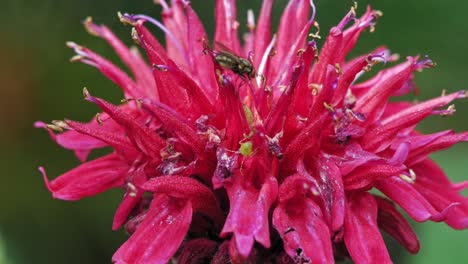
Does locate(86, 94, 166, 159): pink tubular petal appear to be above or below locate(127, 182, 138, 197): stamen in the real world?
above

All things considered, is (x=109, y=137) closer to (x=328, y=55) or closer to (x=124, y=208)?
(x=124, y=208)

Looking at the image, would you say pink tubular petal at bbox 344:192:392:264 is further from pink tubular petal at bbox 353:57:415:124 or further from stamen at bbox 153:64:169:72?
stamen at bbox 153:64:169:72

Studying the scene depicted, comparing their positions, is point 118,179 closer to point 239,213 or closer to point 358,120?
point 239,213

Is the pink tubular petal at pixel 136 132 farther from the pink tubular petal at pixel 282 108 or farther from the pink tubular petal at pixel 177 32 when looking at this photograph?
the pink tubular petal at pixel 177 32

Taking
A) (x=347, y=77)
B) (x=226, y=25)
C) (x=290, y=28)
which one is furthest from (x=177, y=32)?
(x=347, y=77)

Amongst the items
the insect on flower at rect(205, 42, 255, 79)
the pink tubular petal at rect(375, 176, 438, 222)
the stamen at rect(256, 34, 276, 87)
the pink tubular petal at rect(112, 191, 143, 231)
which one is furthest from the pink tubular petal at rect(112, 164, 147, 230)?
the pink tubular petal at rect(375, 176, 438, 222)
